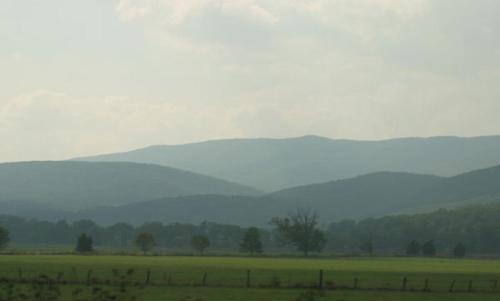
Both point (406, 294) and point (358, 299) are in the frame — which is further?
point (406, 294)

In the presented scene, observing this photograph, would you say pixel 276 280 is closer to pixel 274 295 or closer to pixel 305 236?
pixel 274 295

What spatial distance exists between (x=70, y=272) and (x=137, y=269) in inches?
304

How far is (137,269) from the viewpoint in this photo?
7806cm

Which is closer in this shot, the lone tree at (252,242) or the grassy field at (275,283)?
the grassy field at (275,283)

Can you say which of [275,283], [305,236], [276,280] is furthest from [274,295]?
[305,236]

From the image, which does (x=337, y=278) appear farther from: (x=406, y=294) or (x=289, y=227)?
(x=289, y=227)

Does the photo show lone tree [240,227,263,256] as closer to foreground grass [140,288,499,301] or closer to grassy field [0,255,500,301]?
grassy field [0,255,500,301]

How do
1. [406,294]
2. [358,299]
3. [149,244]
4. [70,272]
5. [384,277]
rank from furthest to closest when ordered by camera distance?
[149,244] < [384,277] < [70,272] < [406,294] < [358,299]

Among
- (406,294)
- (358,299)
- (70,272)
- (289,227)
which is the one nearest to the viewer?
(358,299)

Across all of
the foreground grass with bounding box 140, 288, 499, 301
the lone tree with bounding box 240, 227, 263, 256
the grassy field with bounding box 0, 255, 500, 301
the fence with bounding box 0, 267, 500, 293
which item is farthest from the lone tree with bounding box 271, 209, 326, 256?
the foreground grass with bounding box 140, 288, 499, 301

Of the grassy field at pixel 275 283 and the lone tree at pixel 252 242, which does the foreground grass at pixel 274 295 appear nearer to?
the grassy field at pixel 275 283

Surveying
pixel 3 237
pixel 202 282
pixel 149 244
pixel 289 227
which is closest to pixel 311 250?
pixel 289 227

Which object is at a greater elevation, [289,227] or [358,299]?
[289,227]

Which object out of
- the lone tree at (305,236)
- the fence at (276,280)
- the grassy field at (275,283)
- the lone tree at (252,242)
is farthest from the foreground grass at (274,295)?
the lone tree at (305,236)
